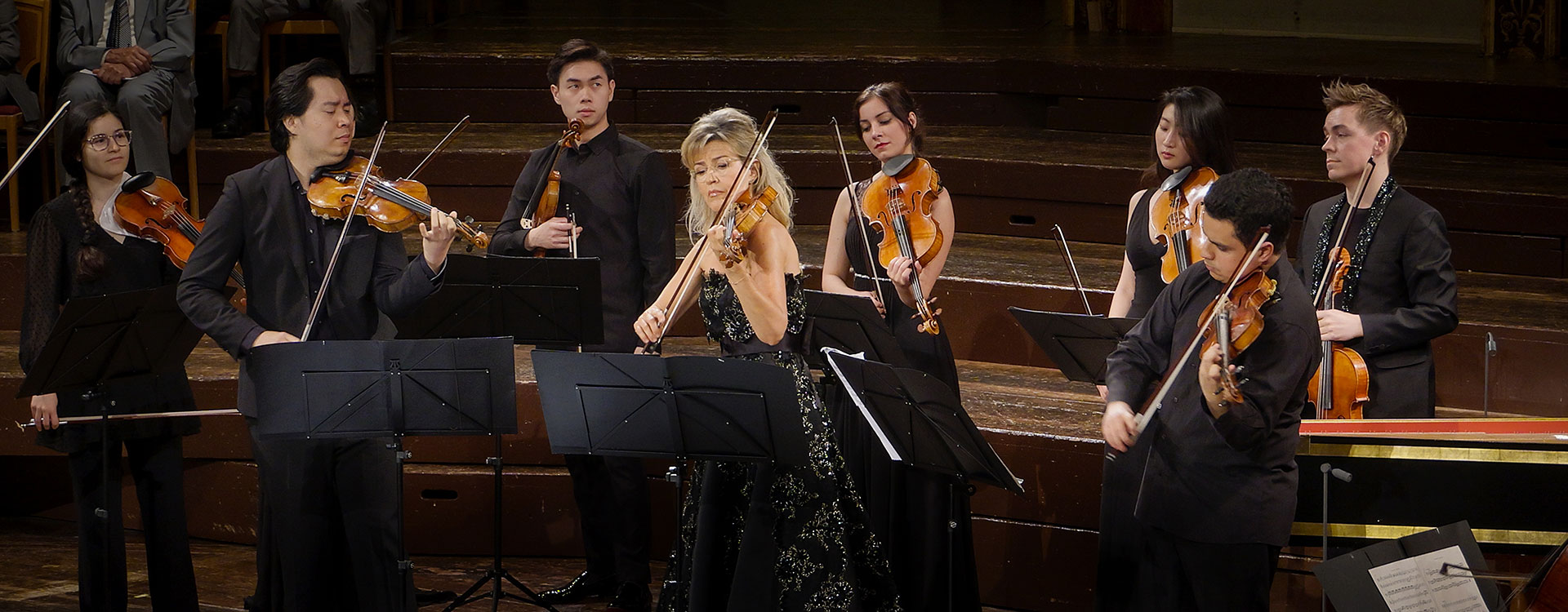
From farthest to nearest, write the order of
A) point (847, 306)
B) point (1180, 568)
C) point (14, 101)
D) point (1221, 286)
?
point (14, 101) → point (847, 306) → point (1180, 568) → point (1221, 286)

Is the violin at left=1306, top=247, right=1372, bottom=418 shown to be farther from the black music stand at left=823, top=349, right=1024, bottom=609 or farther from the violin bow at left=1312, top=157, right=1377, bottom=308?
the black music stand at left=823, top=349, right=1024, bottom=609

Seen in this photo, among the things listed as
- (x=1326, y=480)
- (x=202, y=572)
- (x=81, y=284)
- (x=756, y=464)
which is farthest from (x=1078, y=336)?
(x=202, y=572)

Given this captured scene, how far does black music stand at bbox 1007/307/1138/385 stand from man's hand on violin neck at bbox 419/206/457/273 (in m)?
1.23

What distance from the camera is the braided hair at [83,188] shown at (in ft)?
12.4

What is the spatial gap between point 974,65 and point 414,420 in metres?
3.68

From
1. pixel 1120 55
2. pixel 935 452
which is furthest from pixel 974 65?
pixel 935 452

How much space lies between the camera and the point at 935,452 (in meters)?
3.12

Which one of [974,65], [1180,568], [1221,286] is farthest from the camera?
[974,65]

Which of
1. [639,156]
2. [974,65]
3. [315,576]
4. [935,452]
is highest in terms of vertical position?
[974,65]

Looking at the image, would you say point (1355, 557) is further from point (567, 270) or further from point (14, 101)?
point (14, 101)

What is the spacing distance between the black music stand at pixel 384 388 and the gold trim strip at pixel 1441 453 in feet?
5.64

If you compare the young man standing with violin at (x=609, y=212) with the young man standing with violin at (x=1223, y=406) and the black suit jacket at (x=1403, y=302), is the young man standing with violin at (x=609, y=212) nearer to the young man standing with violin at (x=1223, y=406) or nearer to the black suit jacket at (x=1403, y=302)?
the young man standing with violin at (x=1223, y=406)

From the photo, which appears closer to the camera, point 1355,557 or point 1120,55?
point 1355,557

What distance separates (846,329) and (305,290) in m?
1.25
